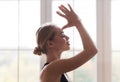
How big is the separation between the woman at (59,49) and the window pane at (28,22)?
81 centimetres

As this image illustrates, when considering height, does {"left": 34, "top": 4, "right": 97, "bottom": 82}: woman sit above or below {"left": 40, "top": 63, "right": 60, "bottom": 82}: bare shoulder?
above

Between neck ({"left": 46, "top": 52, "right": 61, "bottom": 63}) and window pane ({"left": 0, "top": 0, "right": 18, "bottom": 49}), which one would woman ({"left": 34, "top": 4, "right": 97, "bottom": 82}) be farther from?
window pane ({"left": 0, "top": 0, "right": 18, "bottom": 49})

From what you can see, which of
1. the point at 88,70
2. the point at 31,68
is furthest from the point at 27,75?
the point at 88,70

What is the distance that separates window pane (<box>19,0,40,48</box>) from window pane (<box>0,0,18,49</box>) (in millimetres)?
38

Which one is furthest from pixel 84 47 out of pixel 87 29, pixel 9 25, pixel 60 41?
pixel 9 25

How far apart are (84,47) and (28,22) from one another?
1.01 meters

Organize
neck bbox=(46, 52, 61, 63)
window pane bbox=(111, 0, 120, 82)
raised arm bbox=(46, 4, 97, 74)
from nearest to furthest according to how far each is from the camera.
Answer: raised arm bbox=(46, 4, 97, 74) → neck bbox=(46, 52, 61, 63) → window pane bbox=(111, 0, 120, 82)

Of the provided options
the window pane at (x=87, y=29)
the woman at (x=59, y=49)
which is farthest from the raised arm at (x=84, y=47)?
the window pane at (x=87, y=29)

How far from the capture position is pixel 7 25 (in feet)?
6.68

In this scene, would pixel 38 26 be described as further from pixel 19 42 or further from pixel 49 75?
pixel 49 75

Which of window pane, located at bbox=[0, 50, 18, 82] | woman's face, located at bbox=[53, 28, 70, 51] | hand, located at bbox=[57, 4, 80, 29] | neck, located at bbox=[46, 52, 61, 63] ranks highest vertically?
hand, located at bbox=[57, 4, 80, 29]

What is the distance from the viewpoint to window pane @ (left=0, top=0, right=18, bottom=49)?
2031 millimetres

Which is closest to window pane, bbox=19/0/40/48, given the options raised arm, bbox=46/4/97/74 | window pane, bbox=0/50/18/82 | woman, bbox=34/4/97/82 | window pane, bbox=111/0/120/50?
window pane, bbox=0/50/18/82

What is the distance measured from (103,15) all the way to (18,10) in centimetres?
63
